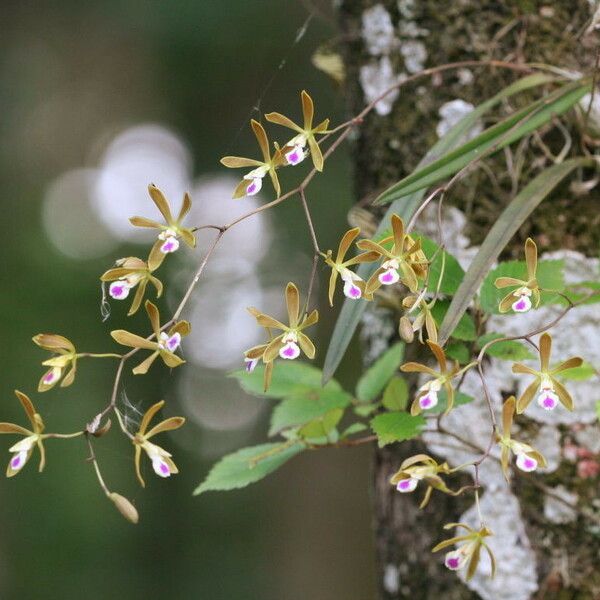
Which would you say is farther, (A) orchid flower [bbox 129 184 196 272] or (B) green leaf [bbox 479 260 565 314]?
(B) green leaf [bbox 479 260 565 314]

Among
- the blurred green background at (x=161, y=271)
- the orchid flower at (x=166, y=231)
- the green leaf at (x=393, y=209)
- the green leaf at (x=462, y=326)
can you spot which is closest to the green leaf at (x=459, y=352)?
the green leaf at (x=462, y=326)

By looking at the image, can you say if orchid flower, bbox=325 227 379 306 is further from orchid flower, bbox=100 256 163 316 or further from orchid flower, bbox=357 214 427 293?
orchid flower, bbox=100 256 163 316

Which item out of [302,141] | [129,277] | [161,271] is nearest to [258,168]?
[302,141]

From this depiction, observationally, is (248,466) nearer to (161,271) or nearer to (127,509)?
(127,509)

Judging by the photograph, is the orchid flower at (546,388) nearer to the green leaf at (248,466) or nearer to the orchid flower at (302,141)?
the orchid flower at (302,141)

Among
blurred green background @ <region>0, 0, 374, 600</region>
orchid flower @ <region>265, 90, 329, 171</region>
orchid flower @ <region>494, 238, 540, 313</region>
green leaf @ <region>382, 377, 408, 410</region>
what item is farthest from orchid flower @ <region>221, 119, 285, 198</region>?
blurred green background @ <region>0, 0, 374, 600</region>
